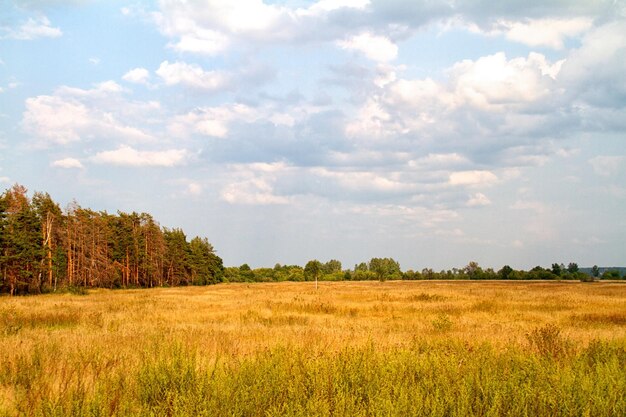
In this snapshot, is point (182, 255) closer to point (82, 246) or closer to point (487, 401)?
point (82, 246)

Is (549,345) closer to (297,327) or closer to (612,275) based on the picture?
(297,327)

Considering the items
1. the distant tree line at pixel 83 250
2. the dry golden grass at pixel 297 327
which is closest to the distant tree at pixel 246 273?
the distant tree line at pixel 83 250

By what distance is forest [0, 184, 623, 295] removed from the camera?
44281mm

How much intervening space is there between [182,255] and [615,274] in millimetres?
112116

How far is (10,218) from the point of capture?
44.1 meters

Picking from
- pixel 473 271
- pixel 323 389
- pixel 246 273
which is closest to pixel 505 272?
pixel 473 271

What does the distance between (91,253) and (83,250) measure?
1.32 metres

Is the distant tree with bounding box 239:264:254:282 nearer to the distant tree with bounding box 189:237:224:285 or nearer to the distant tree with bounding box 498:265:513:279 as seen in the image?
the distant tree with bounding box 189:237:224:285

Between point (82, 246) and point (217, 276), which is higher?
point (82, 246)

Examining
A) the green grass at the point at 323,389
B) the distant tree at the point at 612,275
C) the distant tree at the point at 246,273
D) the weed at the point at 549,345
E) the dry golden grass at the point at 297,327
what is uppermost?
the green grass at the point at 323,389

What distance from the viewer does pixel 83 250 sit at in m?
59.8

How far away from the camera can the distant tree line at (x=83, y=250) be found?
4419 centimetres

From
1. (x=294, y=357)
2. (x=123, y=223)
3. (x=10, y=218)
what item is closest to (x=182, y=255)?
(x=123, y=223)

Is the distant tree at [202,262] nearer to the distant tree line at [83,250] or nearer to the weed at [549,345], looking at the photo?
the distant tree line at [83,250]
